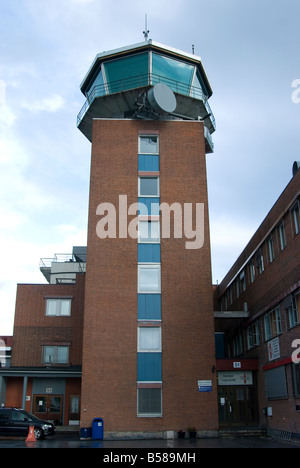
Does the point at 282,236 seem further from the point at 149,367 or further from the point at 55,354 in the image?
the point at 55,354

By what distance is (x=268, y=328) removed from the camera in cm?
2936

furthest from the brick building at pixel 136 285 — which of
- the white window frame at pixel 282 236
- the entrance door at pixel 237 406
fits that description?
the white window frame at pixel 282 236

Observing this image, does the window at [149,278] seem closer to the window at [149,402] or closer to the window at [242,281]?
the window at [149,402]

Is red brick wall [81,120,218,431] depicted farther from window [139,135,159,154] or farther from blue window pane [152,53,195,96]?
blue window pane [152,53,195,96]

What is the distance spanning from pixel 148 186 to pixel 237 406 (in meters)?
14.8

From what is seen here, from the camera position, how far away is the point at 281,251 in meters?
27.0

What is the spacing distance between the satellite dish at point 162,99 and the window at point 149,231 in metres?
7.31

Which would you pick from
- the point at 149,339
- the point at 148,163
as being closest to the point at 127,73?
the point at 148,163

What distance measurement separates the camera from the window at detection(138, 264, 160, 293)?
28.8 meters

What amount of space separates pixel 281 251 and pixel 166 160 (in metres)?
9.45

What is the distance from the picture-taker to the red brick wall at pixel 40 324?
36219 millimetres
